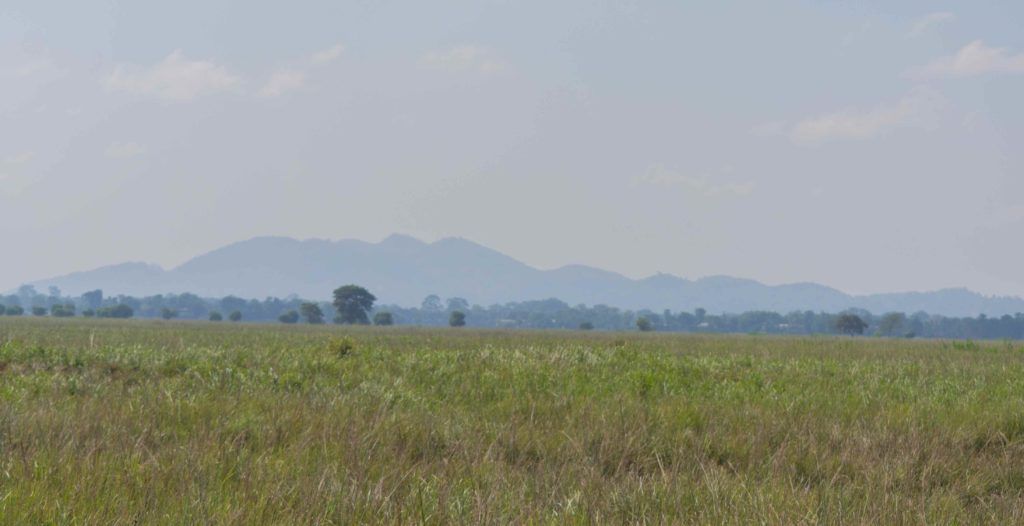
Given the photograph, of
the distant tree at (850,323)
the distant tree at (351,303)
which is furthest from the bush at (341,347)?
the distant tree at (850,323)

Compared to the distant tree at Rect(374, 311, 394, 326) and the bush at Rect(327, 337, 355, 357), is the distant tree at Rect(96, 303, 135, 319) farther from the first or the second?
the bush at Rect(327, 337, 355, 357)

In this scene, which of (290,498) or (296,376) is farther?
(296,376)

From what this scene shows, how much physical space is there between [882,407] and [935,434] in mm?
1566

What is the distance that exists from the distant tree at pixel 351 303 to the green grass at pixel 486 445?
6621 inches

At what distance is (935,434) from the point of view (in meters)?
9.10

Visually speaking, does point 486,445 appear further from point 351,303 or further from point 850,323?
point 850,323

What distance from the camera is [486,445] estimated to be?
8039 mm

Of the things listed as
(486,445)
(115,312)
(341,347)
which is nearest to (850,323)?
Result: (115,312)

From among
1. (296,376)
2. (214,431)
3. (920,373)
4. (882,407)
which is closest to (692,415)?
(882,407)

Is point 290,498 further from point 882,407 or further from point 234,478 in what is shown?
point 882,407

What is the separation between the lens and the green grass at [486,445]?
205 inches

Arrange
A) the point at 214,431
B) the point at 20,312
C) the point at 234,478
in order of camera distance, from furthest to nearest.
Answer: the point at 20,312 → the point at 214,431 → the point at 234,478

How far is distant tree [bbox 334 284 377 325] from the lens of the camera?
596ft

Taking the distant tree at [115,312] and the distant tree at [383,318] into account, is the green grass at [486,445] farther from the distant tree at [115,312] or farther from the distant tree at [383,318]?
the distant tree at [115,312]
